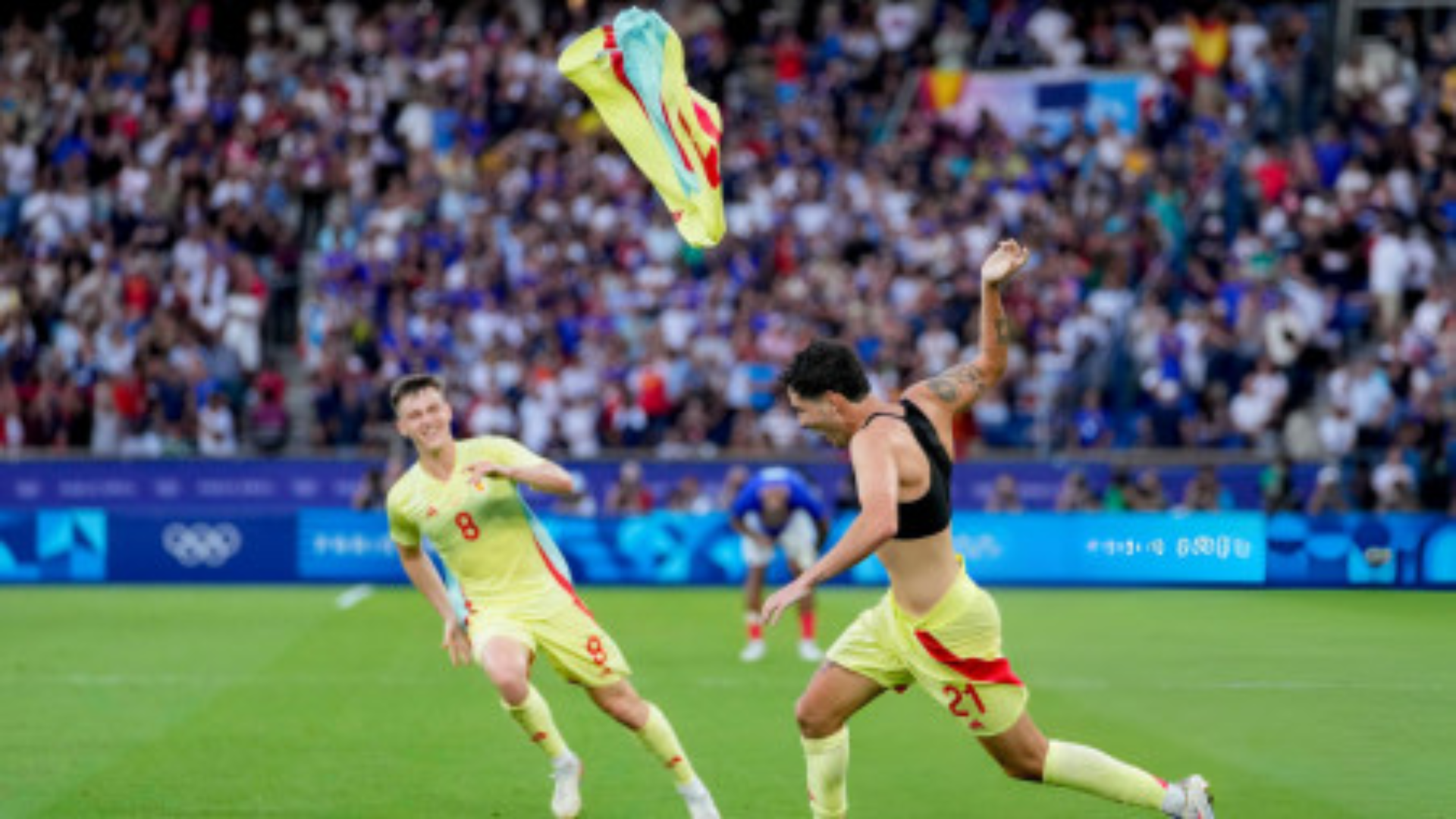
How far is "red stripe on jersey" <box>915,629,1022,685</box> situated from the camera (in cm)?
858

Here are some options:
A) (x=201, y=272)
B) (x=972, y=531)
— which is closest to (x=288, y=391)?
(x=201, y=272)

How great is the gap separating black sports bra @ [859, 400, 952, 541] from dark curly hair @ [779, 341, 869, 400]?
0.16 meters

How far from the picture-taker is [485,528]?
33.4ft

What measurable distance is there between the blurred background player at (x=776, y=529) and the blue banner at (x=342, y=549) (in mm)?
7447

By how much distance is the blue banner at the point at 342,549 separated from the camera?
24062mm

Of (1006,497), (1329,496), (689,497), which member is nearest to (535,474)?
(1006,497)

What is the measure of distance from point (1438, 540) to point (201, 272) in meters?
16.7

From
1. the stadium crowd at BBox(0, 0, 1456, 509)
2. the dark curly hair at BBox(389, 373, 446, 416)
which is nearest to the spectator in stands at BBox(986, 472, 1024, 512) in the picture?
the stadium crowd at BBox(0, 0, 1456, 509)

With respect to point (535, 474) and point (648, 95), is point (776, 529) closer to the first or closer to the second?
point (648, 95)

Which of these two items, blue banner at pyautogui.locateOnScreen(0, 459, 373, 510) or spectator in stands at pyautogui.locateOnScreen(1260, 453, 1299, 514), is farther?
Answer: blue banner at pyautogui.locateOnScreen(0, 459, 373, 510)

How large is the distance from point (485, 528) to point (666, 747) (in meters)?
1.39

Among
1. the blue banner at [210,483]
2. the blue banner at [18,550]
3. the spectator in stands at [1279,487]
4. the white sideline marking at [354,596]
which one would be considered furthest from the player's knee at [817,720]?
the blue banner at [18,550]

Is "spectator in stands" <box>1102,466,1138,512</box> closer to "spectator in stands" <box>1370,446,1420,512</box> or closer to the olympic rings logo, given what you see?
"spectator in stands" <box>1370,446,1420,512</box>

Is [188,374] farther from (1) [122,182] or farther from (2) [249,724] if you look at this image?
(2) [249,724]
